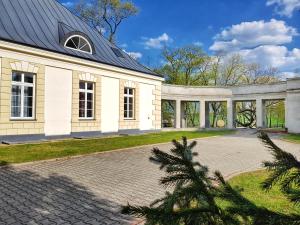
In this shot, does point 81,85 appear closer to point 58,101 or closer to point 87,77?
point 87,77

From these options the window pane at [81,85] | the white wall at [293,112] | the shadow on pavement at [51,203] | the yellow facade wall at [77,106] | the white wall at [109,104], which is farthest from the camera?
the white wall at [293,112]

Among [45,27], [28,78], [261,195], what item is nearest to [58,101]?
[28,78]

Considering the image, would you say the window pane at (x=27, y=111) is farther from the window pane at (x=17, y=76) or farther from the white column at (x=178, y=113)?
the white column at (x=178, y=113)

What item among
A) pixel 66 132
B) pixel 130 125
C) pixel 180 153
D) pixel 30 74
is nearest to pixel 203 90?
pixel 130 125

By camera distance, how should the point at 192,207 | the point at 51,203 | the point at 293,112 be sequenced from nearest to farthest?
1. the point at 192,207
2. the point at 51,203
3. the point at 293,112

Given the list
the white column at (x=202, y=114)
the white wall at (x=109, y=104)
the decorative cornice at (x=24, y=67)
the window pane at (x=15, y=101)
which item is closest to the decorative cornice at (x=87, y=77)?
the white wall at (x=109, y=104)

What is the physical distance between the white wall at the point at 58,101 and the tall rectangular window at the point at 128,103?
16.7 feet

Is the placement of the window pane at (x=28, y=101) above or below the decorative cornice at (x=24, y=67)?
below

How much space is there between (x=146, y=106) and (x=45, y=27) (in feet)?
30.6

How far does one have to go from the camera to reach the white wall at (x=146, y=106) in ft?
70.9

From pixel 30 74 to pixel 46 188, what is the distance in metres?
9.87

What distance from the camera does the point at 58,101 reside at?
15.7 metres

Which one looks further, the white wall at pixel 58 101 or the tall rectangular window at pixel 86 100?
→ the tall rectangular window at pixel 86 100

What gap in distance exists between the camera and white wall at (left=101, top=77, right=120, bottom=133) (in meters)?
18.5
